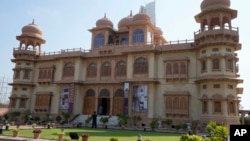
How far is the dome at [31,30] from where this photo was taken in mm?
31328

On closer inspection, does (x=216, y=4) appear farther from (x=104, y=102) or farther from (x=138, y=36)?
(x=104, y=102)

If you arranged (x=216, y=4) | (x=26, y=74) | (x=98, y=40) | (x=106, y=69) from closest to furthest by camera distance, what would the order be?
(x=216, y=4) → (x=106, y=69) → (x=26, y=74) → (x=98, y=40)

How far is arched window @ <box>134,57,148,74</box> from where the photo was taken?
82.1 ft

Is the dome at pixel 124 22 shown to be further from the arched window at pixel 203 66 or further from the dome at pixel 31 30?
the arched window at pixel 203 66

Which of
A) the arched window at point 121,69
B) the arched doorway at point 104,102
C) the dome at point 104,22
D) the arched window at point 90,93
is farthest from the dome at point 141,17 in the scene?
the arched window at point 90,93

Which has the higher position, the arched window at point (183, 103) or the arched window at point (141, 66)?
the arched window at point (141, 66)

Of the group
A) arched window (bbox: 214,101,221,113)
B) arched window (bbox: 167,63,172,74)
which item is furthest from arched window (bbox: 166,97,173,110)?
arched window (bbox: 214,101,221,113)

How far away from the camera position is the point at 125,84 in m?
25.2

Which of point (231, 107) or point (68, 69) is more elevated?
point (68, 69)

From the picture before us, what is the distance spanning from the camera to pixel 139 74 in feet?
82.4

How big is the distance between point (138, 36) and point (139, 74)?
5.65 meters

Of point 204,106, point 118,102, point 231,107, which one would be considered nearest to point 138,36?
point 118,102

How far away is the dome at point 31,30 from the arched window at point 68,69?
21.2 feet

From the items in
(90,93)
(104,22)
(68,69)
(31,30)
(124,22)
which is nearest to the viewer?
(90,93)
